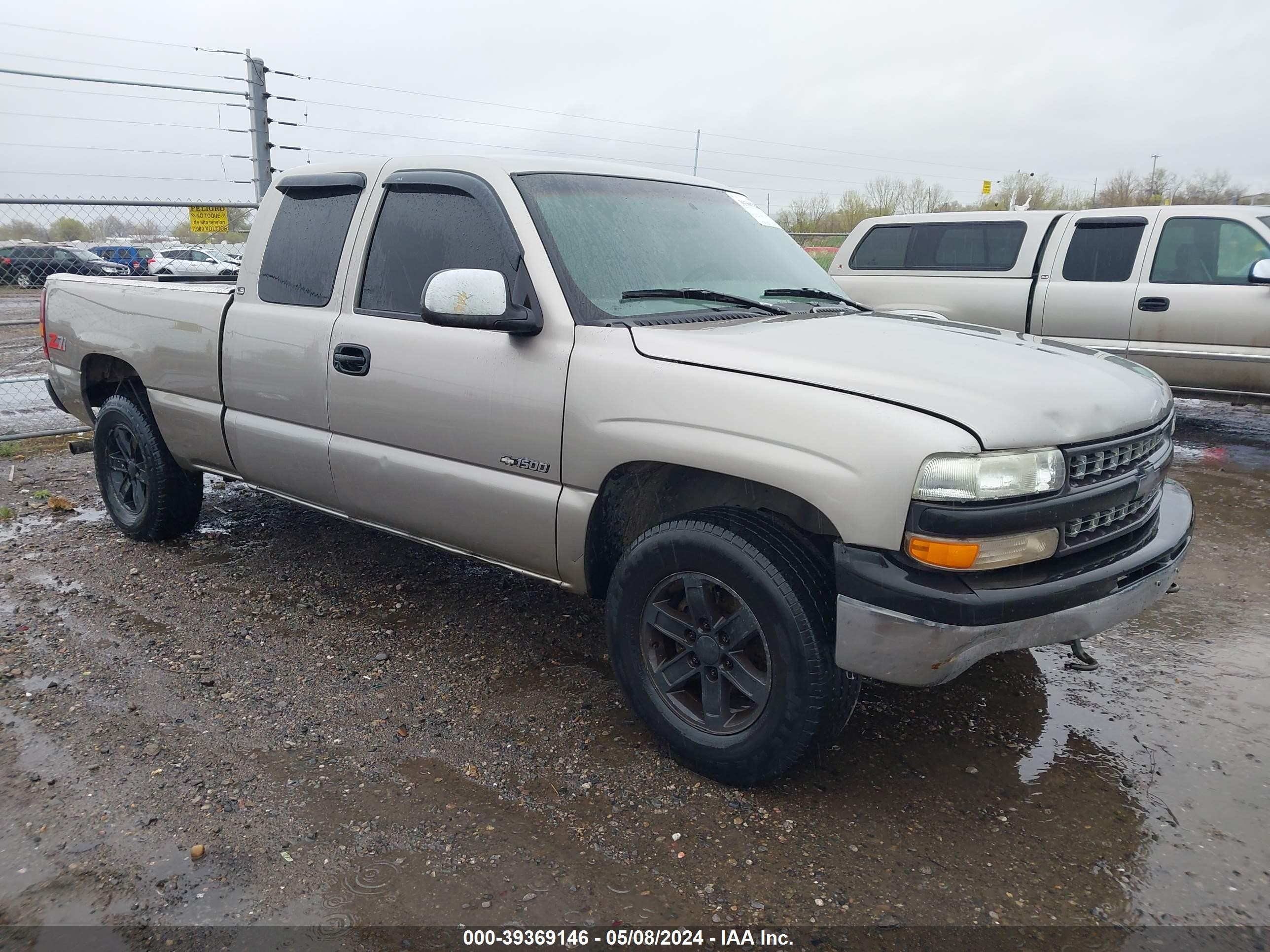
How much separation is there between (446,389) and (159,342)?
2.07m

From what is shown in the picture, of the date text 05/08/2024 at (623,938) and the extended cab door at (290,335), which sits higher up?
the extended cab door at (290,335)

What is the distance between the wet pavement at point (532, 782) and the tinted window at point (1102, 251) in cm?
418

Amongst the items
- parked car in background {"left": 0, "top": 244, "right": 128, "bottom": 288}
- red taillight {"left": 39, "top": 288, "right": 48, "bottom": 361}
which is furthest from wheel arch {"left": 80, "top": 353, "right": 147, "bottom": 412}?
parked car in background {"left": 0, "top": 244, "right": 128, "bottom": 288}

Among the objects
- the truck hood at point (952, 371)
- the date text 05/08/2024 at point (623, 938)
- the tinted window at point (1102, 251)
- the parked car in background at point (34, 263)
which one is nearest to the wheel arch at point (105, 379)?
the truck hood at point (952, 371)

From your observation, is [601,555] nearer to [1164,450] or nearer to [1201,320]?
[1164,450]

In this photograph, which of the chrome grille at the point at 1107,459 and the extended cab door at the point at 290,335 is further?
the extended cab door at the point at 290,335

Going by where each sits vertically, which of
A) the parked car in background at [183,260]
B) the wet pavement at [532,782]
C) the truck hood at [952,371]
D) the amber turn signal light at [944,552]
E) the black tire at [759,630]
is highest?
the truck hood at [952,371]

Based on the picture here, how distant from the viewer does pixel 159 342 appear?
14.6ft

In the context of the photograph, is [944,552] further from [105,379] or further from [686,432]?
[105,379]

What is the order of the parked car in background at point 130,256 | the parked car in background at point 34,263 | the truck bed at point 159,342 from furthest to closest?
the parked car in background at point 130,256
the parked car in background at point 34,263
the truck bed at point 159,342

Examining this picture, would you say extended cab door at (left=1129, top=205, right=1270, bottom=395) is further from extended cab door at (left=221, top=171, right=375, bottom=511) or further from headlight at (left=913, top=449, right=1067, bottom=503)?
extended cab door at (left=221, top=171, right=375, bottom=511)

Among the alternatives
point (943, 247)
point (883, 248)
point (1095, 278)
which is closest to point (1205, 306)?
point (1095, 278)

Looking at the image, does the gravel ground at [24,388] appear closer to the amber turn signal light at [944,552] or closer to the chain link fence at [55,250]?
the chain link fence at [55,250]

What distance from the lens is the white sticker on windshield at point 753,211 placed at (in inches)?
159
